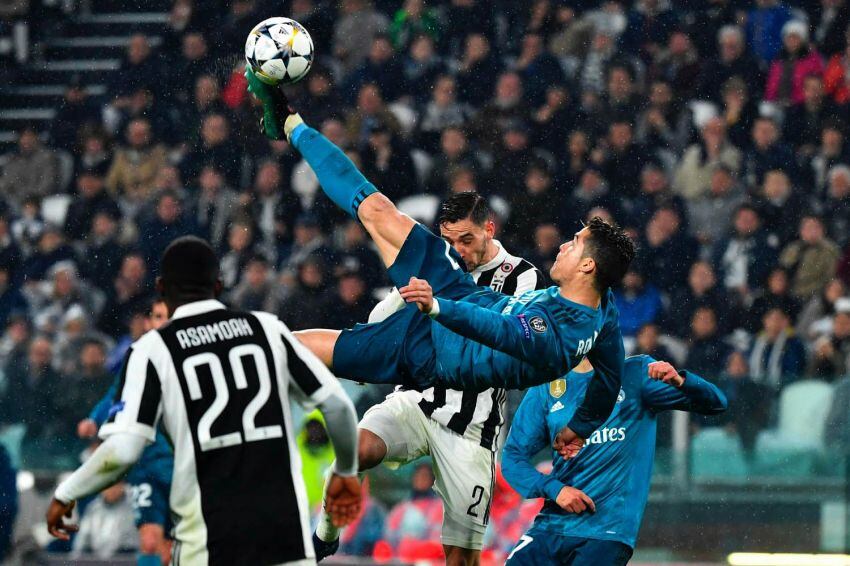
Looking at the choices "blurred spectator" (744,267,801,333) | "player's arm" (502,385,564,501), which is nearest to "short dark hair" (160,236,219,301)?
"player's arm" (502,385,564,501)

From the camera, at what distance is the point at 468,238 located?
6.96 m

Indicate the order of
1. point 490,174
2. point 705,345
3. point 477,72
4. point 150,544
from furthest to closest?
point 477,72, point 490,174, point 705,345, point 150,544

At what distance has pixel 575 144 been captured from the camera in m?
12.1

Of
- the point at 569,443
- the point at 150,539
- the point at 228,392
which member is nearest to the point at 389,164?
the point at 150,539

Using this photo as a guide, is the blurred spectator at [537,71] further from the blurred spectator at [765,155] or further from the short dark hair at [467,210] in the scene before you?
the short dark hair at [467,210]

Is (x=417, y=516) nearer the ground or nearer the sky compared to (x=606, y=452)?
nearer the ground

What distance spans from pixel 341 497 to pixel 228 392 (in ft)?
1.92

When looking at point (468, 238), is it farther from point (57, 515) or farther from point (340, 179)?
point (57, 515)

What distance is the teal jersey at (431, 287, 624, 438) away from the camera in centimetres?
559

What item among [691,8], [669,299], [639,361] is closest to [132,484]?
[639,361]

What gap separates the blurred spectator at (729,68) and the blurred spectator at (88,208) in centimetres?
550

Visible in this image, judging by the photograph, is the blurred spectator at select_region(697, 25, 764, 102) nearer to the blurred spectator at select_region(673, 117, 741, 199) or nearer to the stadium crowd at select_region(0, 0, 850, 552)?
the stadium crowd at select_region(0, 0, 850, 552)

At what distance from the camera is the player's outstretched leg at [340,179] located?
246 inches

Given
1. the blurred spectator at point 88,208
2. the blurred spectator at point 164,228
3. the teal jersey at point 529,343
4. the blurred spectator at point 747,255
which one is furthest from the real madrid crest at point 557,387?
the blurred spectator at point 88,208
